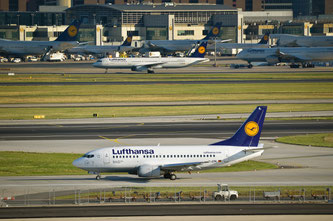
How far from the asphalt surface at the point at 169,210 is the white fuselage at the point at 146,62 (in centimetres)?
13039

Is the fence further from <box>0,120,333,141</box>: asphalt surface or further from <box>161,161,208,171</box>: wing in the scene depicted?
<box>0,120,333,141</box>: asphalt surface

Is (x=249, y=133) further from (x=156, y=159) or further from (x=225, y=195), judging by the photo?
(x=225, y=195)

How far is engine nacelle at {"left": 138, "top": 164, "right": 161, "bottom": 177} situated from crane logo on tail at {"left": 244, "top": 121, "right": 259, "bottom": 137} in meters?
8.99

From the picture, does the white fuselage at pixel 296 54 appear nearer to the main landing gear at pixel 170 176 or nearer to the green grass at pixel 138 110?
the green grass at pixel 138 110

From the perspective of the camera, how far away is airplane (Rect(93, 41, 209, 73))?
174375 mm

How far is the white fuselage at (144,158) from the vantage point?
5272 cm

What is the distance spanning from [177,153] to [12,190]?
14.2 metres

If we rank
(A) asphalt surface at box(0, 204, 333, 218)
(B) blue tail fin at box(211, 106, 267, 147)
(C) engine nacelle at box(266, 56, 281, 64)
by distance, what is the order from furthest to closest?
(C) engine nacelle at box(266, 56, 281, 64) < (B) blue tail fin at box(211, 106, 267, 147) < (A) asphalt surface at box(0, 204, 333, 218)

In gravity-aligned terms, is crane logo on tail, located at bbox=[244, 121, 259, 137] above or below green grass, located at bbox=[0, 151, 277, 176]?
above

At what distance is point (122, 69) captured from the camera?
7672 inches

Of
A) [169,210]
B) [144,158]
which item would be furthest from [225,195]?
[144,158]

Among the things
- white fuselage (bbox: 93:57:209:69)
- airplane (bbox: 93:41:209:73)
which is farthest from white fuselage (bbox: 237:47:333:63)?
white fuselage (bbox: 93:57:209:69)

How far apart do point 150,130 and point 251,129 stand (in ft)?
95.8

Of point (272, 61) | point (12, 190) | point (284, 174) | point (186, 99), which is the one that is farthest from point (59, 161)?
point (272, 61)
